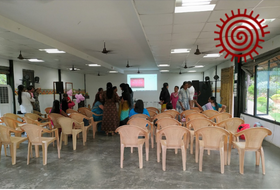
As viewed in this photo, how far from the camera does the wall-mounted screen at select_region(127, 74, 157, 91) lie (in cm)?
1315

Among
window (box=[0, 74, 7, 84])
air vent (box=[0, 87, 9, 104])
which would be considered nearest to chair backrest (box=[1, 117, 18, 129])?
→ air vent (box=[0, 87, 9, 104])

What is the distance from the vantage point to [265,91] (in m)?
4.75

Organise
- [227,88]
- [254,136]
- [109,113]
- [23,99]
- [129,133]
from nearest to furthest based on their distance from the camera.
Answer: [254,136] < [129,133] < [109,113] < [23,99] < [227,88]

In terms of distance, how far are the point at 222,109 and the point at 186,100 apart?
120 centimetres

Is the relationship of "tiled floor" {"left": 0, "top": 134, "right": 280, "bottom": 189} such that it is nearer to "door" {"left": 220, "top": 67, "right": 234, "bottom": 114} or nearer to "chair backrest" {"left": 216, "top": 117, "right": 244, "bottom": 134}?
"chair backrest" {"left": 216, "top": 117, "right": 244, "bottom": 134}

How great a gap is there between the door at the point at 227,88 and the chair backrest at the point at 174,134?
5.43m

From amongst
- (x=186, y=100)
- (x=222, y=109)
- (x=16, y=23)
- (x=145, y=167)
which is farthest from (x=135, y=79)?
(x=145, y=167)

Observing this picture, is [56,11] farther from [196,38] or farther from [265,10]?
[265,10]

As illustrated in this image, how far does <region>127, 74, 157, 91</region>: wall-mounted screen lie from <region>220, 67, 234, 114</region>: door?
5974 millimetres

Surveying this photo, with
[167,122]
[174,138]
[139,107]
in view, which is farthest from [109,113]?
[174,138]

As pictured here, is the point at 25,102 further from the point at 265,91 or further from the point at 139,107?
the point at 265,91

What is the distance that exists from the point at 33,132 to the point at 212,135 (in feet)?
10.7

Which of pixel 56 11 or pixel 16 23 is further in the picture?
pixel 16 23

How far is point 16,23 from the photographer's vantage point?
3744mm
